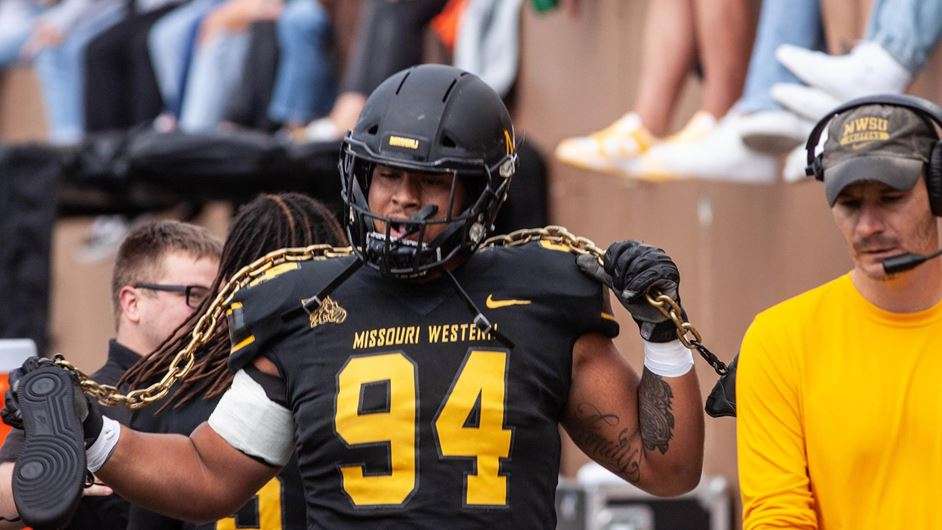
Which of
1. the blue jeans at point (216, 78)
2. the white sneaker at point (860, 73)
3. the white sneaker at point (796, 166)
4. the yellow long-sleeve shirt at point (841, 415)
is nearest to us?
the yellow long-sleeve shirt at point (841, 415)

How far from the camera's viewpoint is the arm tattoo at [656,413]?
394 centimetres

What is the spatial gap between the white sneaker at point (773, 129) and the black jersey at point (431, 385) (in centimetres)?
249

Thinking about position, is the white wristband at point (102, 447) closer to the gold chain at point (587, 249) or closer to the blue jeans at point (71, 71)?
the gold chain at point (587, 249)

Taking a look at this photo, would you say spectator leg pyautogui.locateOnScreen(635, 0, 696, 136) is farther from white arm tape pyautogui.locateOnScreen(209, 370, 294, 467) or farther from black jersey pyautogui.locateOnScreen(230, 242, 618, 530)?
white arm tape pyautogui.locateOnScreen(209, 370, 294, 467)

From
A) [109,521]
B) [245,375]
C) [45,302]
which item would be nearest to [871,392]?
[245,375]

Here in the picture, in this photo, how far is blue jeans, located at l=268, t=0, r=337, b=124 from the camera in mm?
10156

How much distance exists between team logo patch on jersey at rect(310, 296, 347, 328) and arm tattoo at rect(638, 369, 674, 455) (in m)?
0.69

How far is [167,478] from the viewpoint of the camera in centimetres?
403

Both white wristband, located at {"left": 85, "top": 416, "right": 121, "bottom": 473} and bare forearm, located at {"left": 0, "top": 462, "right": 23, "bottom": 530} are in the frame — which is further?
bare forearm, located at {"left": 0, "top": 462, "right": 23, "bottom": 530}

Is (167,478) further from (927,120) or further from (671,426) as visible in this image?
(927,120)

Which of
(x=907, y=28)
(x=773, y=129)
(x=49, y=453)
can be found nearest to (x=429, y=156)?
(x=49, y=453)

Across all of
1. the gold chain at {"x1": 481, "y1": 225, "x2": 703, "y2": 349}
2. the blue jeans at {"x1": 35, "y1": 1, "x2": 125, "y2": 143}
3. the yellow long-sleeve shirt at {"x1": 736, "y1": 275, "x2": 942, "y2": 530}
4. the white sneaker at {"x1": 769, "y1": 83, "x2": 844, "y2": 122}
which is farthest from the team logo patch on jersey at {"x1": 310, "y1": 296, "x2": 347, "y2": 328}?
the blue jeans at {"x1": 35, "y1": 1, "x2": 125, "y2": 143}

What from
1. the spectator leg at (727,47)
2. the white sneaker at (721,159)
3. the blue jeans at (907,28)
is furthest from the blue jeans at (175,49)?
the blue jeans at (907,28)

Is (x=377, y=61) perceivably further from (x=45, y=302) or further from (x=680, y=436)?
(x=680, y=436)
